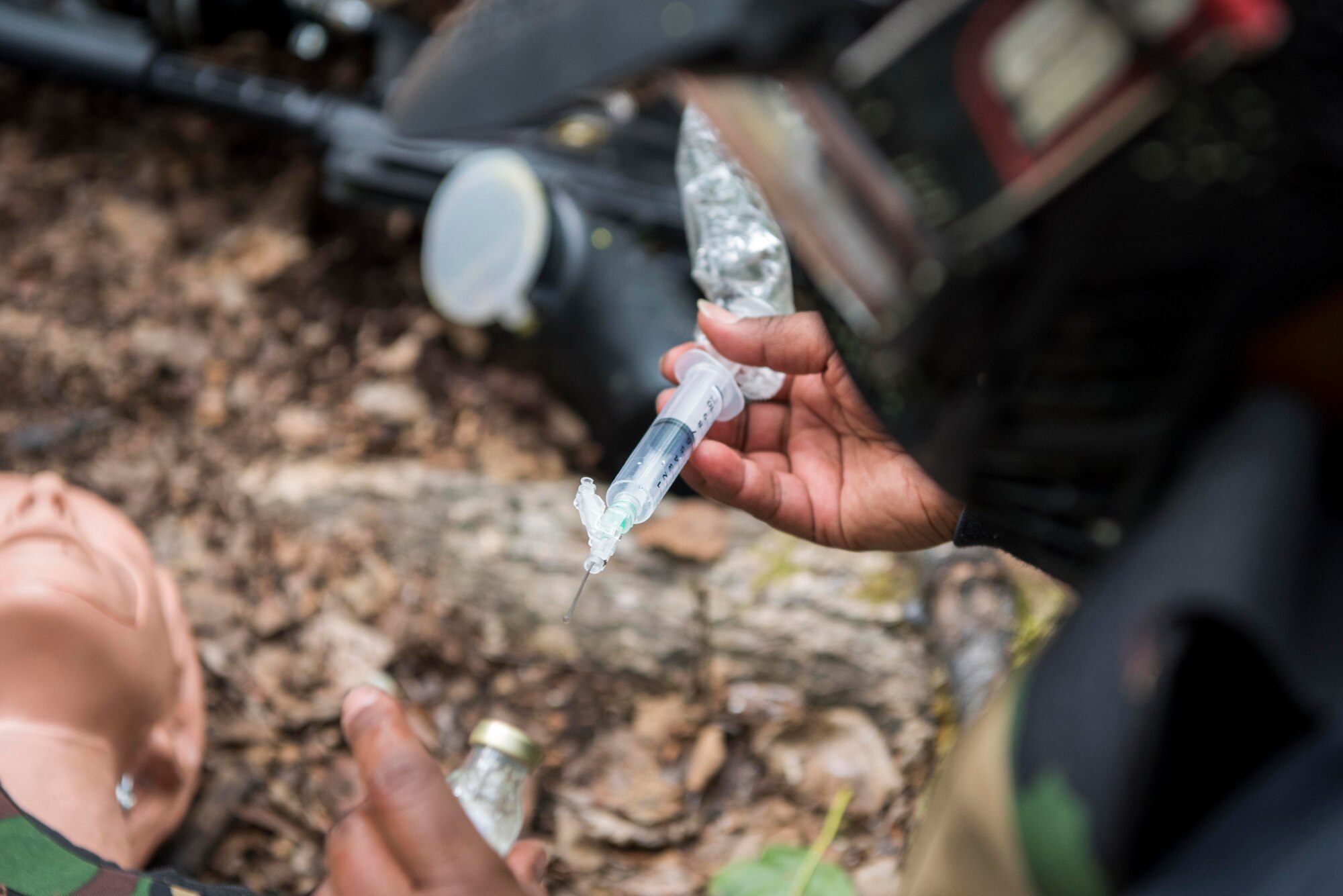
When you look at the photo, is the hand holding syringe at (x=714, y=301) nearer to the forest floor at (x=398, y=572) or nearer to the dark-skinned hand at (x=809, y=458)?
the dark-skinned hand at (x=809, y=458)

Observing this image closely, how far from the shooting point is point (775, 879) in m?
1.04

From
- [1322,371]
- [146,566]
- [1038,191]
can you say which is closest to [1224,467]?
[1322,371]

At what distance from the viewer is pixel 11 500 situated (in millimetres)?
1134

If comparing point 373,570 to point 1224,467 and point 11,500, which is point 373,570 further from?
point 1224,467

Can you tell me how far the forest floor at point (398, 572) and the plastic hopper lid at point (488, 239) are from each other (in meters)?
0.22

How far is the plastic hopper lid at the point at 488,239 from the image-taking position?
152 centimetres

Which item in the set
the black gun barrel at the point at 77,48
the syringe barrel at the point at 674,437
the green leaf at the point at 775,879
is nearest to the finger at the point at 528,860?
the green leaf at the point at 775,879

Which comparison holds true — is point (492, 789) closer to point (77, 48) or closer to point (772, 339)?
point (772, 339)

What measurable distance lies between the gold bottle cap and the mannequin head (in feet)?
1.51

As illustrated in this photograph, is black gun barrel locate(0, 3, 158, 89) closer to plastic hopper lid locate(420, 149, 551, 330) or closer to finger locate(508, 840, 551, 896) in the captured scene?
plastic hopper lid locate(420, 149, 551, 330)

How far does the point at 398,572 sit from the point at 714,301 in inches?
29.4

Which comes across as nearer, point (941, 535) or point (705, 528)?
point (941, 535)

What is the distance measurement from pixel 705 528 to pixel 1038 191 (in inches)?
40.9

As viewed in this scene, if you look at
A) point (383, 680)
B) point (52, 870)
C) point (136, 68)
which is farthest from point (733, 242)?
point (136, 68)
